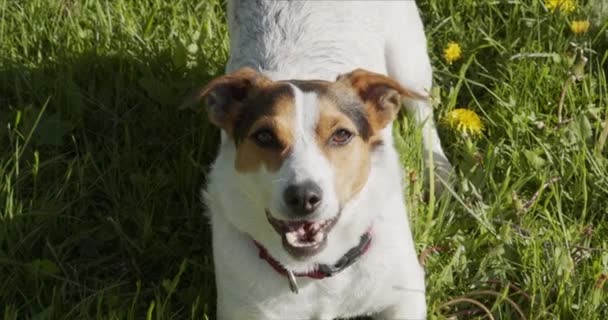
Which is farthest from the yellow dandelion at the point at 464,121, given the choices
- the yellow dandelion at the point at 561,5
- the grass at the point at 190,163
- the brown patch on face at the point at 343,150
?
the brown patch on face at the point at 343,150

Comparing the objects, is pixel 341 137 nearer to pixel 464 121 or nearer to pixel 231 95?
pixel 231 95

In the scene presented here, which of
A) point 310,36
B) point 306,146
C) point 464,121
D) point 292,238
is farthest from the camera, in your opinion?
point 464,121

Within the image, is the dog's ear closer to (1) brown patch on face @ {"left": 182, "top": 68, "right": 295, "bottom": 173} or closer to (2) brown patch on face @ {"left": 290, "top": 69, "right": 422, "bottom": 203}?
(2) brown patch on face @ {"left": 290, "top": 69, "right": 422, "bottom": 203}

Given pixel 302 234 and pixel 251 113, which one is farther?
pixel 251 113

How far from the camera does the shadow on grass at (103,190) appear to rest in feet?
15.7

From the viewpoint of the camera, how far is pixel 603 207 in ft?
16.7

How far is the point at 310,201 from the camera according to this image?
3.92 meters

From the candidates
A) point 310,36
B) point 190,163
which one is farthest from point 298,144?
point 190,163

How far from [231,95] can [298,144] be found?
533 millimetres

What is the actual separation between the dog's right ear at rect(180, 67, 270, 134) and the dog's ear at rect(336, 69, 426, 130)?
0.36 metres

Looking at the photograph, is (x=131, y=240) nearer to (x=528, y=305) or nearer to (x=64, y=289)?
(x=64, y=289)

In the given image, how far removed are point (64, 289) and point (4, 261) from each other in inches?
12.0

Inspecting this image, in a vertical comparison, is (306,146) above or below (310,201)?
above

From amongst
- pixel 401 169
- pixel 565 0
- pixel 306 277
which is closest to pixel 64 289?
pixel 306 277
